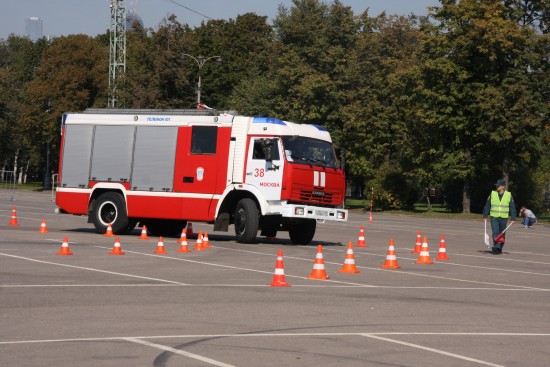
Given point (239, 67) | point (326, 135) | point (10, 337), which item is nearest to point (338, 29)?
point (239, 67)

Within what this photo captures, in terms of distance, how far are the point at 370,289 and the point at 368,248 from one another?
10955 mm

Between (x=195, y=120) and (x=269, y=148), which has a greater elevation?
(x=195, y=120)

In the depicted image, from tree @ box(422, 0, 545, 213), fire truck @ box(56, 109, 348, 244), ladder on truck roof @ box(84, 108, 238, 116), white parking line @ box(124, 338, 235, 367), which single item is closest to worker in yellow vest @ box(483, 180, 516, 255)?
fire truck @ box(56, 109, 348, 244)

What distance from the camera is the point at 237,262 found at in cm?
2030

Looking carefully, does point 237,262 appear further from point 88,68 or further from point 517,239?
point 88,68

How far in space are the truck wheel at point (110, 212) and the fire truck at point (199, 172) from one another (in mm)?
27

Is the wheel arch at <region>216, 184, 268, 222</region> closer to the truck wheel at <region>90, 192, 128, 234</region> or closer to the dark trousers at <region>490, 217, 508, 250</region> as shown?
the truck wheel at <region>90, 192, 128, 234</region>

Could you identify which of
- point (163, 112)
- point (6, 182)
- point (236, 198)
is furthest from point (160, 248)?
point (6, 182)

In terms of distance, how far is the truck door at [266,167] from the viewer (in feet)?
85.0

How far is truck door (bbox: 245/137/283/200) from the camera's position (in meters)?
25.9

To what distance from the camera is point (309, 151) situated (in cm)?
2683

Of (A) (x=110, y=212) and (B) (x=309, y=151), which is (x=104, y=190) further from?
(B) (x=309, y=151)

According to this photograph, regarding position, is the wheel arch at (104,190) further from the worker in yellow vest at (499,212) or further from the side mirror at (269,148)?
the worker in yellow vest at (499,212)

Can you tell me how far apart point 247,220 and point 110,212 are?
4514 millimetres
